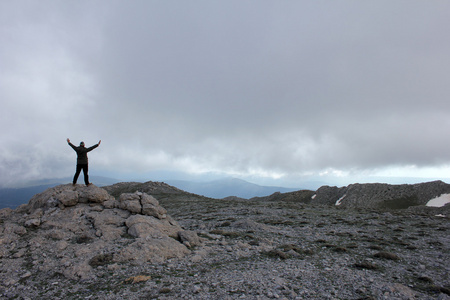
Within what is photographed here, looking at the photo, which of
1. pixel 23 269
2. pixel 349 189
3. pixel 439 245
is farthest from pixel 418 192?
pixel 23 269

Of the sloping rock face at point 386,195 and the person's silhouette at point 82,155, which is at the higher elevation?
the person's silhouette at point 82,155

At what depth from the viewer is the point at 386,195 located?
9738cm

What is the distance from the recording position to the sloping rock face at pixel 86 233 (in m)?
13.7

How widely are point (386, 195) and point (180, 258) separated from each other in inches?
4393

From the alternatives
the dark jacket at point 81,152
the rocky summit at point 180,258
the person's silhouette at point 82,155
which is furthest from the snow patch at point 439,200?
the dark jacket at point 81,152

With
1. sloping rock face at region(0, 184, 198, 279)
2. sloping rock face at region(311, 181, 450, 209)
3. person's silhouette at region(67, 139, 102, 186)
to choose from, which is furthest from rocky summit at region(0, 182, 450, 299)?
sloping rock face at region(311, 181, 450, 209)

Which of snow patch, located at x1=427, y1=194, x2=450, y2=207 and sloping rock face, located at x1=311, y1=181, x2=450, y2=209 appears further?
sloping rock face, located at x1=311, y1=181, x2=450, y2=209

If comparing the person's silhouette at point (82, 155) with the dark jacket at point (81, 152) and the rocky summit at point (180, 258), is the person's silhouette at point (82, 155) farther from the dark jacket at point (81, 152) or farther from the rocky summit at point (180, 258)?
the rocky summit at point (180, 258)

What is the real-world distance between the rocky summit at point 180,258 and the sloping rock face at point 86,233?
7cm

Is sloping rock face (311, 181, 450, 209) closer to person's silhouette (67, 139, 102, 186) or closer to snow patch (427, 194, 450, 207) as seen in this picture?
snow patch (427, 194, 450, 207)

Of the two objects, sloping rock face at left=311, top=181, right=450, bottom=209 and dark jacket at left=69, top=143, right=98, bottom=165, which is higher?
dark jacket at left=69, top=143, right=98, bottom=165

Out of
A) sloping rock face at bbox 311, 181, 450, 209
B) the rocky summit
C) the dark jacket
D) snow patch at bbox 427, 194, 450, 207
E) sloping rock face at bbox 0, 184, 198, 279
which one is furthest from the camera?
sloping rock face at bbox 311, 181, 450, 209

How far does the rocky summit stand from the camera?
1094cm

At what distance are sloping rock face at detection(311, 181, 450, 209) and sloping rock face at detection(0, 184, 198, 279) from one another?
8778 cm
